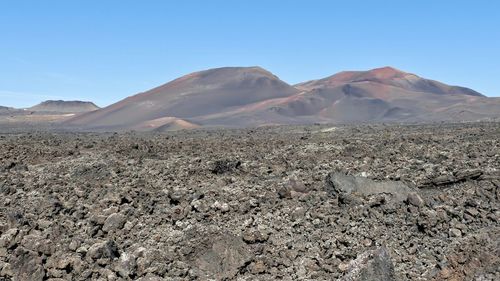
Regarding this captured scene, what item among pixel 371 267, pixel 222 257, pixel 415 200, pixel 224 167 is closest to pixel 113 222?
pixel 222 257

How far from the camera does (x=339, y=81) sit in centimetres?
11431

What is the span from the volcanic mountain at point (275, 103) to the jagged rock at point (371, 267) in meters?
52.0

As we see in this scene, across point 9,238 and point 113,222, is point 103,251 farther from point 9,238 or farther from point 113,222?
point 9,238

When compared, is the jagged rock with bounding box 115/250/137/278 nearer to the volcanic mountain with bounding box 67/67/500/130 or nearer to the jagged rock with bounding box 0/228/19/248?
the jagged rock with bounding box 0/228/19/248

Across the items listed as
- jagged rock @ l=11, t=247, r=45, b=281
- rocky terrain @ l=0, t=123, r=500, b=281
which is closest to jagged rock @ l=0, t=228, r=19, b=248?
rocky terrain @ l=0, t=123, r=500, b=281

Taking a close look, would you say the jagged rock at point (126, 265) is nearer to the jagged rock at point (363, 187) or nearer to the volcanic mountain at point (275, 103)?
the jagged rock at point (363, 187)

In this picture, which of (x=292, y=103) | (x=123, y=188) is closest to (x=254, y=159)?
(x=123, y=188)

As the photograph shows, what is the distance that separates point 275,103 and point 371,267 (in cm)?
7975

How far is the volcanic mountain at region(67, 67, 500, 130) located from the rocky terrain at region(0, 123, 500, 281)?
47.6 meters

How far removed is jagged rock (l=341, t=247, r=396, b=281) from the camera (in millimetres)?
6468

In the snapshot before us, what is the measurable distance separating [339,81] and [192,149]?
101m

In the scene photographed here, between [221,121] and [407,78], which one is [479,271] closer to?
[221,121]

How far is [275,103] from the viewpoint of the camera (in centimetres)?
8588

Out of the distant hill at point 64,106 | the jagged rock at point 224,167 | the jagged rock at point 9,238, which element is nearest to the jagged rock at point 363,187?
the jagged rock at point 224,167
